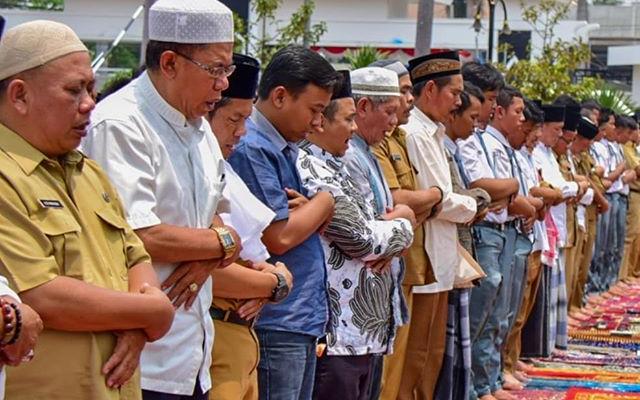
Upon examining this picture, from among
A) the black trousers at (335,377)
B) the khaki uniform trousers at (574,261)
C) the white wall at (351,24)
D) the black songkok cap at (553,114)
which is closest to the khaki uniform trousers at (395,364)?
the black trousers at (335,377)

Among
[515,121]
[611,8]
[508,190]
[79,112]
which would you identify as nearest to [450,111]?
[508,190]

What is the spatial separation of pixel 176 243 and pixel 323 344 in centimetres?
174

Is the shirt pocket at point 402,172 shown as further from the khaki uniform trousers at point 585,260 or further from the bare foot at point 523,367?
the khaki uniform trousers at point 585,260

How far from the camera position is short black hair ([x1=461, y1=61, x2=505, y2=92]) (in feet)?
27.7

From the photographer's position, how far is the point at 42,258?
3.20m

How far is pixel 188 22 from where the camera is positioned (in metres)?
4.12

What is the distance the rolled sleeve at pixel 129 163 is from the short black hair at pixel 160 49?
11.9 inches

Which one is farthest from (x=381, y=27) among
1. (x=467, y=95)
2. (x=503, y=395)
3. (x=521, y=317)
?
(x=467, y=95)

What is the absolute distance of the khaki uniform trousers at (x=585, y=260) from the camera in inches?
542

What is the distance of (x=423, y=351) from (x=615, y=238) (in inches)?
364

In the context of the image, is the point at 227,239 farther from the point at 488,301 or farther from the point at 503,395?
the point at 503,395

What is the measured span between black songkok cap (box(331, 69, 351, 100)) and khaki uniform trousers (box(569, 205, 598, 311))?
836cm

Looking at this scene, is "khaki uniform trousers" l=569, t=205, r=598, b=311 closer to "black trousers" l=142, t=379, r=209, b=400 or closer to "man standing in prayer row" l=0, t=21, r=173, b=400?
"black trousers" l=142, t=379, r=209, b=400

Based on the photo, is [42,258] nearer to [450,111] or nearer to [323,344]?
[323,344]
